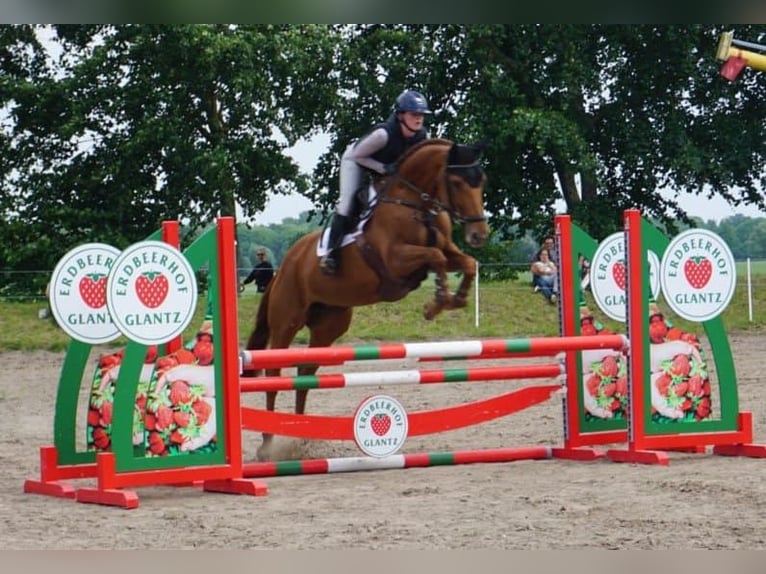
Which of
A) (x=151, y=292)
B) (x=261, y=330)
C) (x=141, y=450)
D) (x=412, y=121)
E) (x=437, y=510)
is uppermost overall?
(x=412, y=121)

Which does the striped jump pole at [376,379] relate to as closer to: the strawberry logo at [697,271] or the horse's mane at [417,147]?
the strawberry logo at [697,271]

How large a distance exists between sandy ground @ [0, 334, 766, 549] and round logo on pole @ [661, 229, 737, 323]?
736 mm

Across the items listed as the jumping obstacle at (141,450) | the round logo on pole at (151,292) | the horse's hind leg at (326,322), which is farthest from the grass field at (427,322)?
the round logo on pole at (151,292)

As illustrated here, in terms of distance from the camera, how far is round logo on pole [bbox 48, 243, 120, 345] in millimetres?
5359

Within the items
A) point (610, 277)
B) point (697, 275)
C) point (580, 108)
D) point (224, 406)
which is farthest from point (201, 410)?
point (580, 108)

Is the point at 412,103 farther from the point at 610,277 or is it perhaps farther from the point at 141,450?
the point at 141,450

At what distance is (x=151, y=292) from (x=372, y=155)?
161 centimetres

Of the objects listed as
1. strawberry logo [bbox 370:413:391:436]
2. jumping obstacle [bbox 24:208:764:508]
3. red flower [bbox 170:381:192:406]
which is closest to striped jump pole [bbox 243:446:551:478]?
jumping obstacle [bbox 24:208:764:508]

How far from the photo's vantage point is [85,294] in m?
5.43

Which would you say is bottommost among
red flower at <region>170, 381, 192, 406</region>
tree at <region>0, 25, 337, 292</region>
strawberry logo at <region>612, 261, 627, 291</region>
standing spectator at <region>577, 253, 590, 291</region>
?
red flower at <region>170, 381, 192, 406</region>

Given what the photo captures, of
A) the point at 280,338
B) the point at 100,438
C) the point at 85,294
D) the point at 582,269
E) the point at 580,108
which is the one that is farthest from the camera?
the point at 580,108

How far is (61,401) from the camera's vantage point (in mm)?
5695

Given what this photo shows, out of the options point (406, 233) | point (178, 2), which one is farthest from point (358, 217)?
point (178, 2)

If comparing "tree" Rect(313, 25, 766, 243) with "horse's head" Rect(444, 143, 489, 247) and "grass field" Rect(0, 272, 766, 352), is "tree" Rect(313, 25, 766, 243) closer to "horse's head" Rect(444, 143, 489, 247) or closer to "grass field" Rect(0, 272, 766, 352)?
"grass field" Rect(0, 272, 766, 352)
